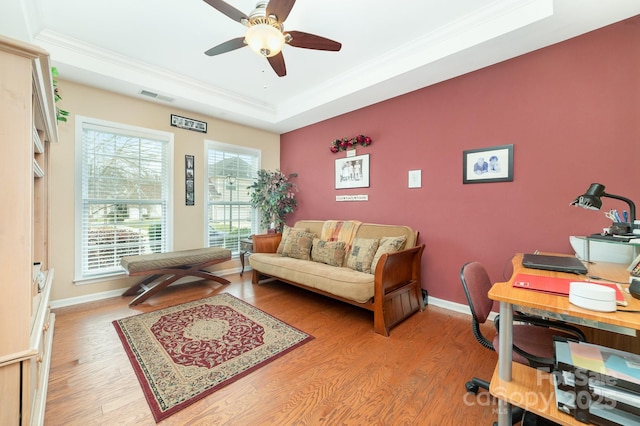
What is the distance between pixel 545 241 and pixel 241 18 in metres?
3.15

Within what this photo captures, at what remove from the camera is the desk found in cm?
83

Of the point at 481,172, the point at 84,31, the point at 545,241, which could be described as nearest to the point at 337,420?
the point at 545,241

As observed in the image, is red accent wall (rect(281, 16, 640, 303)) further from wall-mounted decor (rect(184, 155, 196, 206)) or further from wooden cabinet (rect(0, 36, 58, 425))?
wooden cabinet (rect(0, 36, 58, 425))

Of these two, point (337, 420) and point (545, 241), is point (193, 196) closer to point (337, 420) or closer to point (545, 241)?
point (337, 420)

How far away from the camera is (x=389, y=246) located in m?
2.83

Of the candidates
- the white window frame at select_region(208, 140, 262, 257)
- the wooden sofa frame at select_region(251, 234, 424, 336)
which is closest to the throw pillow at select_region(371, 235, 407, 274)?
A: the wooden sofa frame at select_region(251, 234, 424, 336)

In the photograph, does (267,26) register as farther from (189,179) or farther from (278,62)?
(189,179)

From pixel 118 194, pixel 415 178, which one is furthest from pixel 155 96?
pixel 415 178

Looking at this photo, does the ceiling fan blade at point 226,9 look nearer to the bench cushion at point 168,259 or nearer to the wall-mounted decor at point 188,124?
the wall-mounted decor at point 188,124

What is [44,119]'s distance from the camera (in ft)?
5.57

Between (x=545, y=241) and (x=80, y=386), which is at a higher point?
(x=545, y=241)

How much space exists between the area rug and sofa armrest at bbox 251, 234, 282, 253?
101 centimetres

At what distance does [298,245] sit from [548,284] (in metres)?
2.80

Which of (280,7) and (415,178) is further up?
(280,7)
